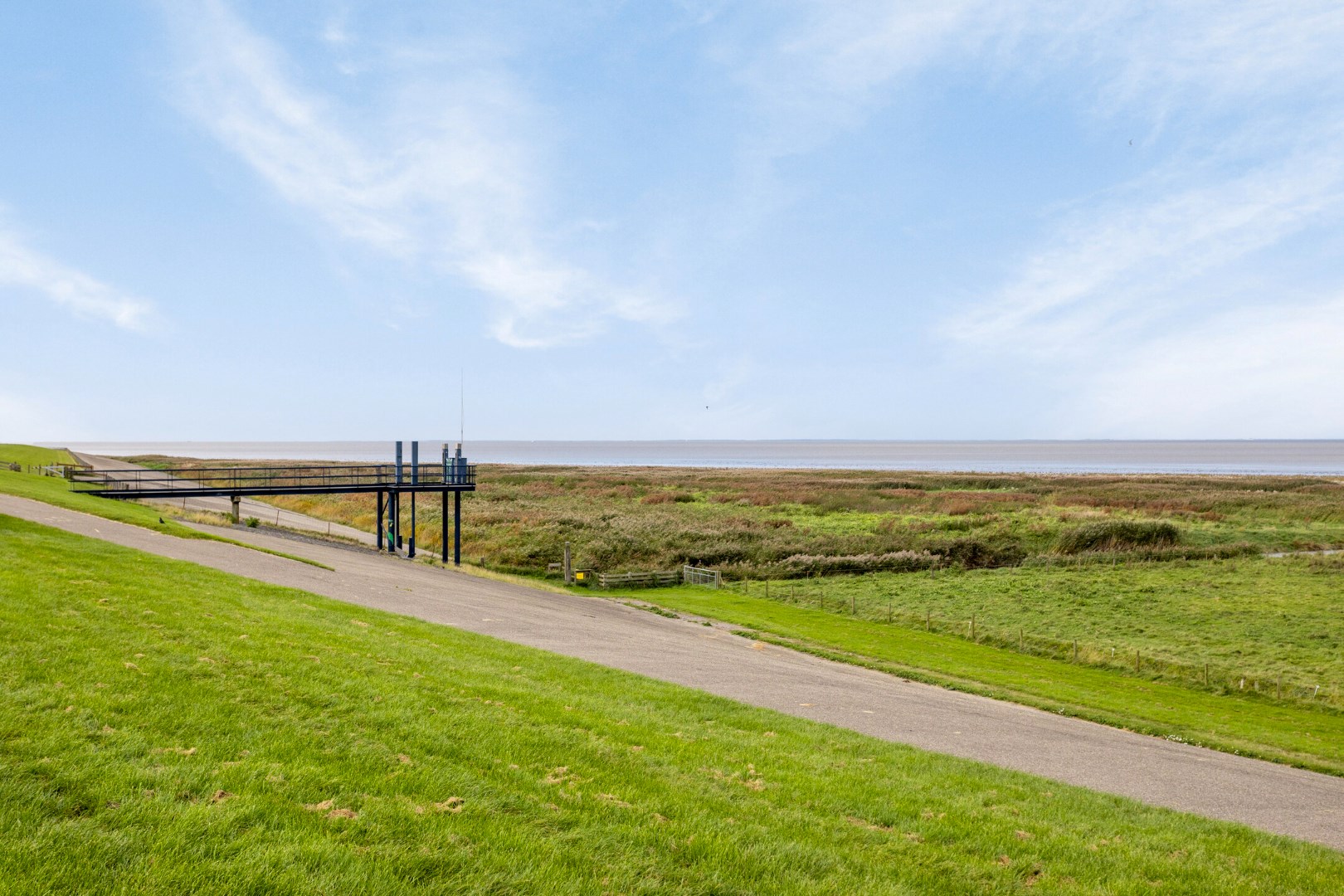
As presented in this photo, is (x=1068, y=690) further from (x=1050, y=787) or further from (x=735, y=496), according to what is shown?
(x=735, y=496)

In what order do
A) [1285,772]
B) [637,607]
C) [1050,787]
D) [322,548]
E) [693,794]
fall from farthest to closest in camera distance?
[322,548], [637,607], [1285,772], [1050,787], [693,794]

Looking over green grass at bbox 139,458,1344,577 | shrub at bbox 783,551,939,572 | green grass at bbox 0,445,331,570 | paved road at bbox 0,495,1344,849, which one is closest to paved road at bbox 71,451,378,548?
green grass at bbox 139,458,1344,577

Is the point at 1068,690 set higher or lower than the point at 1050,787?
lower

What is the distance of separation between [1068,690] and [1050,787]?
499 inches

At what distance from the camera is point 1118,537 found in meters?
51.7

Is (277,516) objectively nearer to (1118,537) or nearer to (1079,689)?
(1079,689)

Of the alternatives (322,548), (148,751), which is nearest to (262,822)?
(148,751)

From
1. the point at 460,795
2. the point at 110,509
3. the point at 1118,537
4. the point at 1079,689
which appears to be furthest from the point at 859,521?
the point at 460,795

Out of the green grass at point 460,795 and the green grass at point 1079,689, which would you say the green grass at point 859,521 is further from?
the green grass at point 460,795

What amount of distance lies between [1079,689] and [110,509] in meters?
38.7

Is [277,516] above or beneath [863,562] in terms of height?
above

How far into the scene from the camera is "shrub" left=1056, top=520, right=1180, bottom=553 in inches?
2010

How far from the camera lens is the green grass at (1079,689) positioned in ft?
60.3

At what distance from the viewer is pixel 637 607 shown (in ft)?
111
